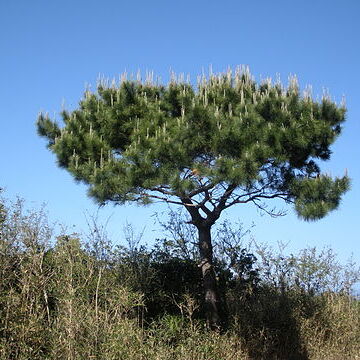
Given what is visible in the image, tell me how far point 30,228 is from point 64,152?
1636 millimetres

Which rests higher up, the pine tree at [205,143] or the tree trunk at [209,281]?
the pine tree at [205,143]

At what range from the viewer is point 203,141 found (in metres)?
7.08

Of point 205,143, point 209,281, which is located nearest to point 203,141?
point 205,143

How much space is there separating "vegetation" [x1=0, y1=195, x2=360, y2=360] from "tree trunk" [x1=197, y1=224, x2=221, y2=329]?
232mm

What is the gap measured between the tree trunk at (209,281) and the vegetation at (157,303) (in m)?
0.23

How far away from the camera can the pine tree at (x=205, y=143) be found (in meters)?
7.00

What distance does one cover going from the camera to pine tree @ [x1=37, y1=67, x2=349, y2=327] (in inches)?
275

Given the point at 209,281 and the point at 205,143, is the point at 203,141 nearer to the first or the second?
the point at 205,143

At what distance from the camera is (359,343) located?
9.52m

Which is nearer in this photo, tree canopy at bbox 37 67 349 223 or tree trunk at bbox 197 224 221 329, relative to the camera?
tree canopy at bbox 37 67 349 223

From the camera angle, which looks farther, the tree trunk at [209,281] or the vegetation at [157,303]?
the tree trunk at [209,281]

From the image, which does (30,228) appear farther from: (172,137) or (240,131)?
(240,131)

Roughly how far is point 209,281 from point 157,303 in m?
1.22

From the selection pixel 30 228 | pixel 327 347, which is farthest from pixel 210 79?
pixel 327 347
